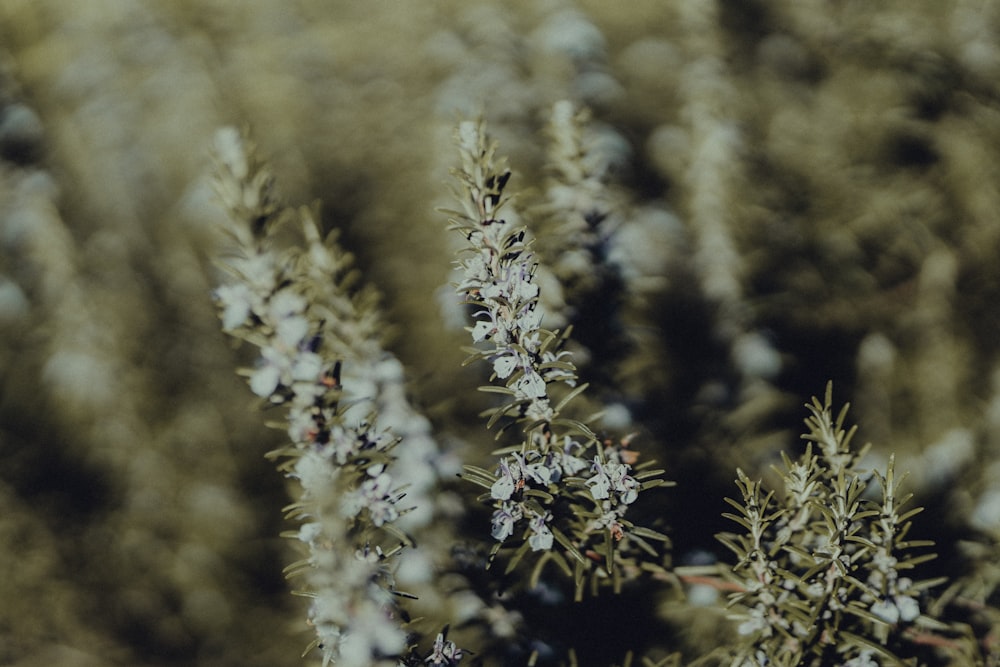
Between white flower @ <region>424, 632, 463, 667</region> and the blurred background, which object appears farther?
the blurred background

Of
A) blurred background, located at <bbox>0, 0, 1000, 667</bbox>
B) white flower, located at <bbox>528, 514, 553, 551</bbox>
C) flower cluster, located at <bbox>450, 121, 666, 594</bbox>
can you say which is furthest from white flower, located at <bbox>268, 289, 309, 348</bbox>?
blurred background, located at <bbox>0, 0, 1000, 667</bbox>

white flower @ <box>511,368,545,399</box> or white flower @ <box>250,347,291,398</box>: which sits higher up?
white flower @ <box>250,347,291,398</box>

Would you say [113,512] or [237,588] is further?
[113,512]

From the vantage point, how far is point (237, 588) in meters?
1.37

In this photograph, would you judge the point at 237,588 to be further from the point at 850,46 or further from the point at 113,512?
the point at 850,46

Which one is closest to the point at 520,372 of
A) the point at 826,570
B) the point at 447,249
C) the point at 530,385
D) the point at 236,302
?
the point at 530,385

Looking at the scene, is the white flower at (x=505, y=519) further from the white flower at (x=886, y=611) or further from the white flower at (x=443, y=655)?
the white flower at (x=886, y=611)

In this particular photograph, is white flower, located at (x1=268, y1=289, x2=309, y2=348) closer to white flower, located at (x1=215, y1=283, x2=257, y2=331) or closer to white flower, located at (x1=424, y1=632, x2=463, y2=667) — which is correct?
white flower, located at (x1=215, y1=283, x2=257, y2=331)

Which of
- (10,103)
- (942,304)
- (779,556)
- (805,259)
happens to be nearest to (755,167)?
(805,259)

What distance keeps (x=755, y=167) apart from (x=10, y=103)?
2.03m

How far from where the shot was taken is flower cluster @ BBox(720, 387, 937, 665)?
23.9 inches

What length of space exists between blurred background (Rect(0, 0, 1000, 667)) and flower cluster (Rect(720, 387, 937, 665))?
215mm

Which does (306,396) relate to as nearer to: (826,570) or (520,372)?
(520,372)

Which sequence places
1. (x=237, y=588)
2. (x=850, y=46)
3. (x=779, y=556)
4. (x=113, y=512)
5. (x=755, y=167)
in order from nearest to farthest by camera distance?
1. (x=779, y=556)
2. (x=237, y=588)
3. (x=113, y=512)
4. (x=755, y=167)
5. (x=850, y=46)
